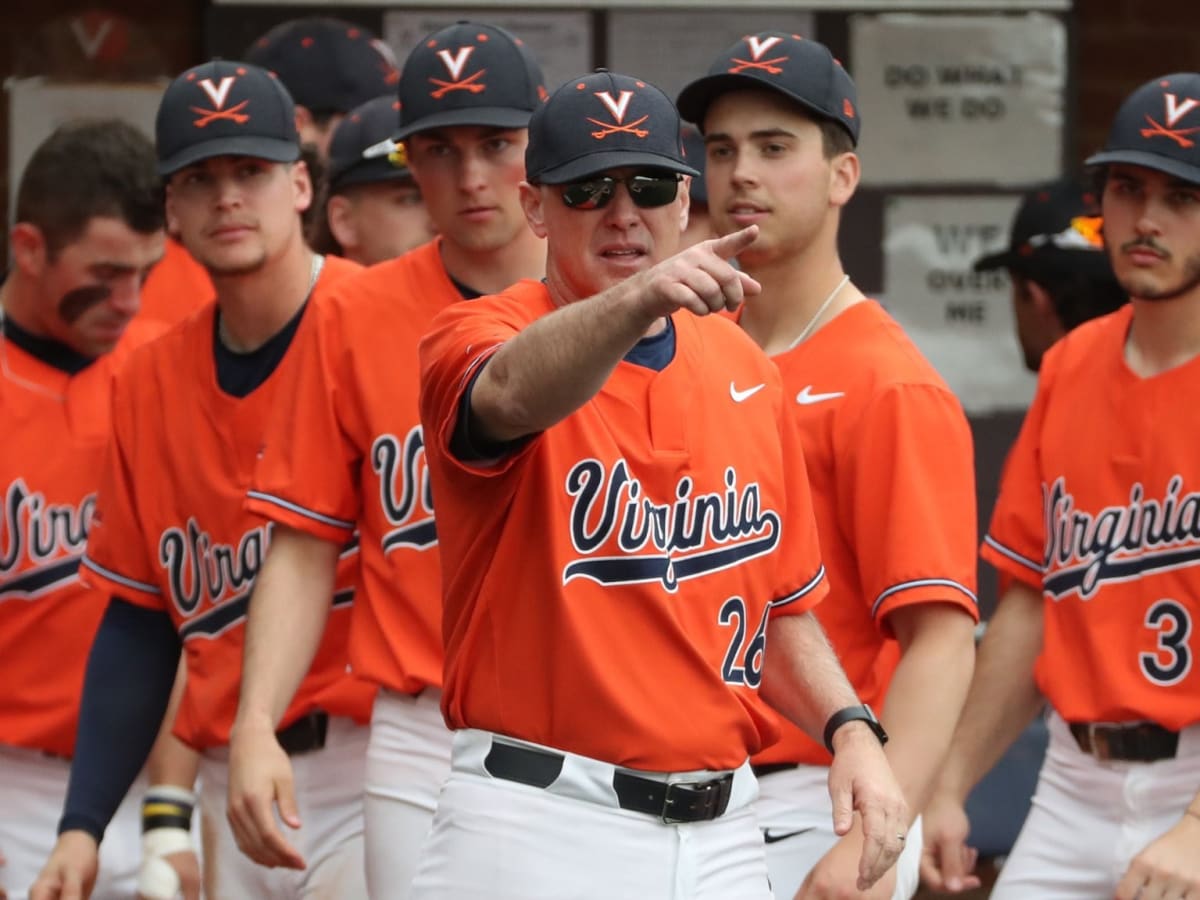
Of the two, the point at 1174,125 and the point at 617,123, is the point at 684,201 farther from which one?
the point at 1174,125

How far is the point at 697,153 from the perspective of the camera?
18.9ft

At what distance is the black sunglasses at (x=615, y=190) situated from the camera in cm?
344

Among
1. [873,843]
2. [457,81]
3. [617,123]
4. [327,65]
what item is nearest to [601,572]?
[873,843]

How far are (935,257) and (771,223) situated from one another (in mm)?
2736

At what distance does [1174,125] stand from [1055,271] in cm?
154

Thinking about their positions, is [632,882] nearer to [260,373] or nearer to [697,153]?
[260,373]

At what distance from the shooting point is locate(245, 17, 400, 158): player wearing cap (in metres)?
6.53

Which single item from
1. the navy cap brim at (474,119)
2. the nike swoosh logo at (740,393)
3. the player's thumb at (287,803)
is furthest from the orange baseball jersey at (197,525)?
the nike swoosh logo at (740,393)

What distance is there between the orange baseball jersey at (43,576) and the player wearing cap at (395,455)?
114cm

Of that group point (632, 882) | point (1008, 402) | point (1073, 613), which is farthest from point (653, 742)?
point (1008, 402)

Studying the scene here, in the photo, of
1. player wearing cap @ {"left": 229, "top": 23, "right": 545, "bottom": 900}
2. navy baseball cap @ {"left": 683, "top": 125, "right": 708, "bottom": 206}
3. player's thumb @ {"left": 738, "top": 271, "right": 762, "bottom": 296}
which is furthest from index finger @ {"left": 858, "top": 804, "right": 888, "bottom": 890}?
navy baseball cap @ {"left": 683, "top": 125, "right": 708, "bottom": 206}

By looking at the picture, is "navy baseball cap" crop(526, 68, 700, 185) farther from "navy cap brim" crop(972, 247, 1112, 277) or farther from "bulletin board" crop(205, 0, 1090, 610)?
"bulletin board" crop(205, 0, 1090, 610)

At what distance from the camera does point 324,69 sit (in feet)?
21.5

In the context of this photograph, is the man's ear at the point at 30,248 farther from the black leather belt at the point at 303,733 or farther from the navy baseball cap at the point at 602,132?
the navy baseball cap at the point at 602,132
